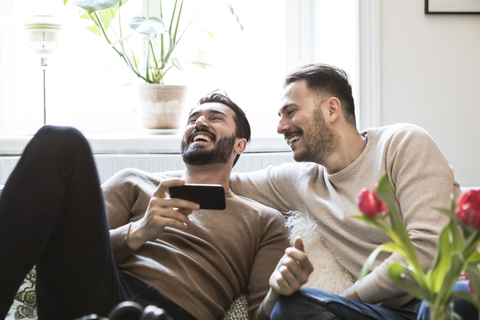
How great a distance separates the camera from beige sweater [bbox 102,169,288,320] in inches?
55.5

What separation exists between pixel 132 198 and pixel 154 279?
332 mm

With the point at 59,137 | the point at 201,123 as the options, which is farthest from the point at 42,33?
the point at 59,137

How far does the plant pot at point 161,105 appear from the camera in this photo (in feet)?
8.03

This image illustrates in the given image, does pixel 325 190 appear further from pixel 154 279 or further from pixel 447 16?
pixel 447 16

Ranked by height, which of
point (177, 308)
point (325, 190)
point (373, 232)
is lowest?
point (177, 308)

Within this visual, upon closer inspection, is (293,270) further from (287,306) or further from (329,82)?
(329,82)

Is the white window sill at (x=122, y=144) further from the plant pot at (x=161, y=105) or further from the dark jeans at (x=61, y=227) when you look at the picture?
the dark jeans at (x=61, y=227)

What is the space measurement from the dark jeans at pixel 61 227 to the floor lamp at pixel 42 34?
4.29 ft

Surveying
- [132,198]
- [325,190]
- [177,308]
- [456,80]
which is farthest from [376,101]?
[177,308]

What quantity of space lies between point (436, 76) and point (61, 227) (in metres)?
1.95

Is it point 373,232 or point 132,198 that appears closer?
point 373,232

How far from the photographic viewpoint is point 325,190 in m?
1.63

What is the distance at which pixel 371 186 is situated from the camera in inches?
58.9

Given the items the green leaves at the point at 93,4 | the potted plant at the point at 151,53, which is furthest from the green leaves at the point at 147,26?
the green leaves at the point at 93,4
